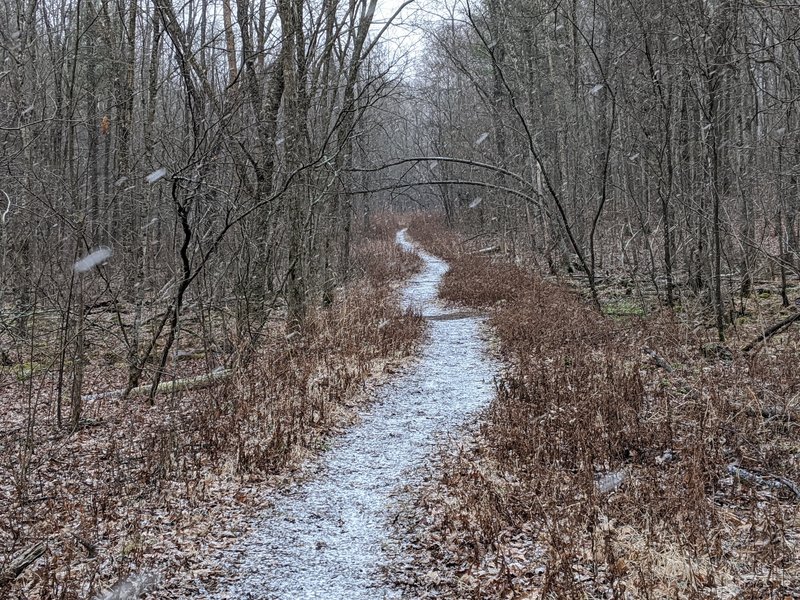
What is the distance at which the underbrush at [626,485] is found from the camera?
3475 mm

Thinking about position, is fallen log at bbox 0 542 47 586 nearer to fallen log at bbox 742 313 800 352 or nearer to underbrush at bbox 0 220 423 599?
underbrush at bbox 0 220 423 599

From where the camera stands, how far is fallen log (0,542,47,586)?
3535 mm

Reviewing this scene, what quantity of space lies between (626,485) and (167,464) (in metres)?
3.92

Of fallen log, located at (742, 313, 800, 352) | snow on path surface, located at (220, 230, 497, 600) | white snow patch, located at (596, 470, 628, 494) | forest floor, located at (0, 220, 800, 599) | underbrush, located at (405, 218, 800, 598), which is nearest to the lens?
underbrush, located at (405, 218, 800, 598)

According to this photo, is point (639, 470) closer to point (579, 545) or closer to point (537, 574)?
point (579, 545)

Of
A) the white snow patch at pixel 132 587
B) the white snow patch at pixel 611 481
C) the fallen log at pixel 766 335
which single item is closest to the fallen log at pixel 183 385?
the white snow patch at pixel 132 587

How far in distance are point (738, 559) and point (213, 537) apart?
3449 mm

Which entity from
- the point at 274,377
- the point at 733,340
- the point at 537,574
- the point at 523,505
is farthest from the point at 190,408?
the point at 733,340

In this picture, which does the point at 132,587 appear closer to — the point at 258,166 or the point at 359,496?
the point at 359,496

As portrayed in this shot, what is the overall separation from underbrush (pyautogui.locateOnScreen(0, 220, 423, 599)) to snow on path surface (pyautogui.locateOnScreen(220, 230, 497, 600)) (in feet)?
0.81

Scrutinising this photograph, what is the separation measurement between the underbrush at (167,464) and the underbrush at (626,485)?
4.98 feet

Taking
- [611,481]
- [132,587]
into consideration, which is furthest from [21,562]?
[611,481]

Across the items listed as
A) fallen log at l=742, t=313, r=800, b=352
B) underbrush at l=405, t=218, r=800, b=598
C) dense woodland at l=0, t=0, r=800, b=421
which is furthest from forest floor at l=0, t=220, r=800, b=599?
dense woodland at l=0, t=0, r=800, b=421

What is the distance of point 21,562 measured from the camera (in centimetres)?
361
